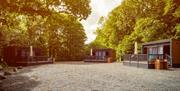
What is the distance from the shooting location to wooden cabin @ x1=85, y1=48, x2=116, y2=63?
61675 mm

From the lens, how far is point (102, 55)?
215 ft

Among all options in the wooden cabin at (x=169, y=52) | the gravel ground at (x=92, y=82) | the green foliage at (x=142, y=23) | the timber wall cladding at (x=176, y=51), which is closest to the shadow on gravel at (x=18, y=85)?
the gravel ground at (x=92, y=82)

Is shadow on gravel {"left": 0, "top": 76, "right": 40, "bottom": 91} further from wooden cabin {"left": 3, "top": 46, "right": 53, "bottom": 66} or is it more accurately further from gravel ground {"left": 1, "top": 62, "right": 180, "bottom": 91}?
wooden cabin {"left": 3, "top": 46, "right": 53, "bottom": 66}

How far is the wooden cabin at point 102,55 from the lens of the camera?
61675 millimetres

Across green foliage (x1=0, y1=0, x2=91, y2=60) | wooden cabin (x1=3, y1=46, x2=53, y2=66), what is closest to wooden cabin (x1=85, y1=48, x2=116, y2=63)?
green foliage (x1=0, y1=0, x2=91, y2=60)

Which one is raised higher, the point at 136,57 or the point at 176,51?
the point at 176,51

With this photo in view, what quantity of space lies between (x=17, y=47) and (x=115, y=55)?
2979 centimetres

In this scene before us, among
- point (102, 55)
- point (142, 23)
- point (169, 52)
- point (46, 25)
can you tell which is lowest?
point (102, 55)

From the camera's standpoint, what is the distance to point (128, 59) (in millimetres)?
42188

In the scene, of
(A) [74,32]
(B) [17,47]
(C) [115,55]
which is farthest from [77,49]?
(B) [17,47]

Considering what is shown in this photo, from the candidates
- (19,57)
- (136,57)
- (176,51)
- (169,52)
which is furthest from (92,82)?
(19,57)

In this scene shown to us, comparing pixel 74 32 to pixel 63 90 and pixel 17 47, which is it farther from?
pixel 63 90

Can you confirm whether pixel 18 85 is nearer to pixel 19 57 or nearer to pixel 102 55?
pixel 19 57

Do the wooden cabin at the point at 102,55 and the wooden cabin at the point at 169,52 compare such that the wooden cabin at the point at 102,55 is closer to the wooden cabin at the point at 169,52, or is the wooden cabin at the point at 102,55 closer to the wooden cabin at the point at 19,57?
the wooden cabin at the point at 19,57
